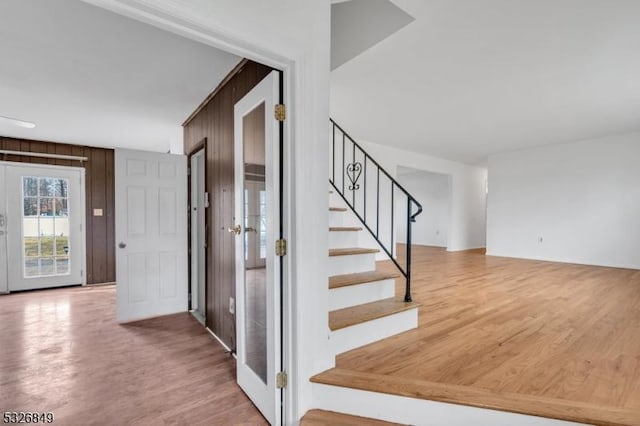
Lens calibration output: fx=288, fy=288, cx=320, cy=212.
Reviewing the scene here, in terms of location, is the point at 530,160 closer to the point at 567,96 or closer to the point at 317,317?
the point at 567,96

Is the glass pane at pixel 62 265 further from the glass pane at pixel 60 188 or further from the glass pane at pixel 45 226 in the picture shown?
the glass pane at pixel 60 188

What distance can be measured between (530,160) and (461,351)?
6.27 metres

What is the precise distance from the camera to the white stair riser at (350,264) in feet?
8.57

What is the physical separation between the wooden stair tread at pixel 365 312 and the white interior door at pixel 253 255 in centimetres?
49

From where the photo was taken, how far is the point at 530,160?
6574 mm

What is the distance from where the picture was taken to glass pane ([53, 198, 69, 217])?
5.21 metres

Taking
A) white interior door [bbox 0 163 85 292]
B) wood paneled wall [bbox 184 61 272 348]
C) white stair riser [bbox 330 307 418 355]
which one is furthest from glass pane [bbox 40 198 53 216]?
white stair riser [bbox 330 307 418 355]

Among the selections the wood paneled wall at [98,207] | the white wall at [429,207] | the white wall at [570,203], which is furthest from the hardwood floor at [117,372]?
the white wall at [429,207]

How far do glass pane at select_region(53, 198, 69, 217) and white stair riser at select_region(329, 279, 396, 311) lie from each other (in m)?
5.65

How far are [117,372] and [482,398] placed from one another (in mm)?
2665

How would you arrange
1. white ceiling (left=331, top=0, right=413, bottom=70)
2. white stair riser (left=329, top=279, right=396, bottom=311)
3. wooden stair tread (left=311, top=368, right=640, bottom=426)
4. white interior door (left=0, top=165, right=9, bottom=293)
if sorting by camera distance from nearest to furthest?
1. wooden stair tread (left=311, top=368, right=640, bottom=426)
2. white ceiling (left=331, top=0, right=413, bottom=70)
3. white stair riser (left=329, top=279, right=396, bottom=311)
4. white interior door (left=0, top=165, right=9, bottom=293)

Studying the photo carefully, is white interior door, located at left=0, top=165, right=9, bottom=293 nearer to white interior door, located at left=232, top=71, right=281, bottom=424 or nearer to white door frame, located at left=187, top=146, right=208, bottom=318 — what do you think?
white door frame, located at left=187, top=146, right=208, bottom=318

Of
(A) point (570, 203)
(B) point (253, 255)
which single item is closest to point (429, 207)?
(A) point (570, 203)

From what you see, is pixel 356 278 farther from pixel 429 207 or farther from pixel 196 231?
pixel 429 207
